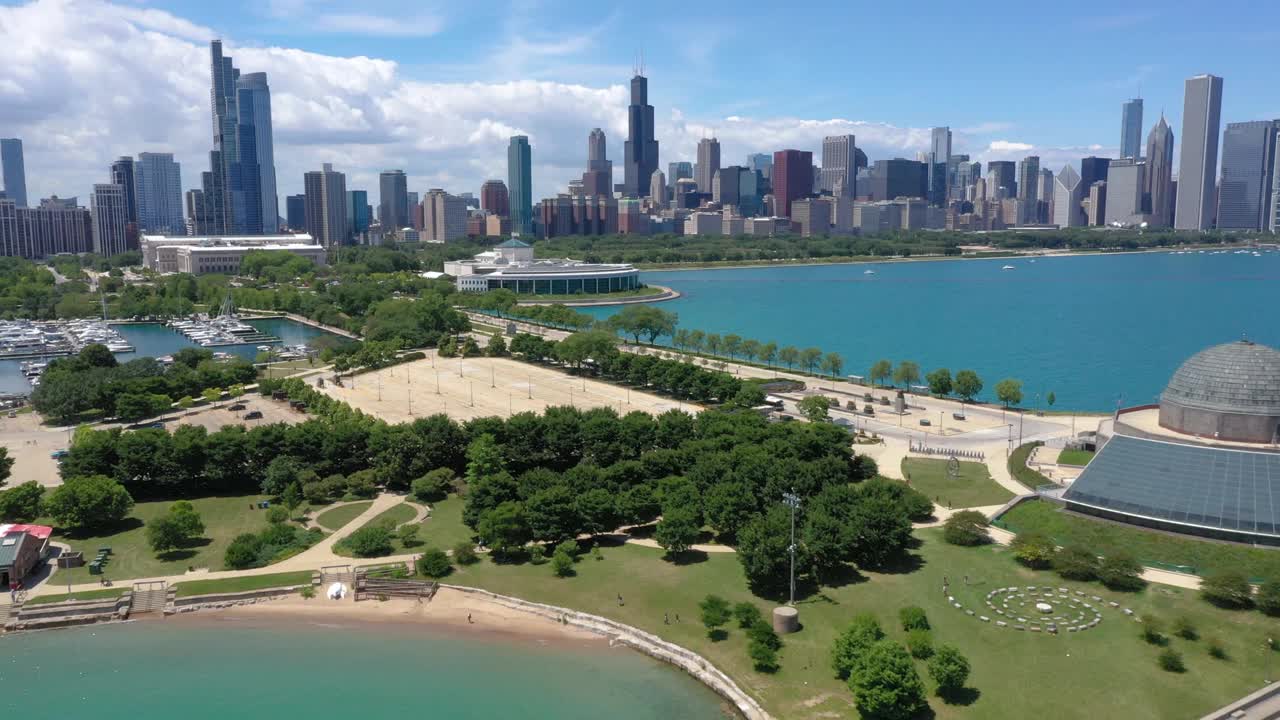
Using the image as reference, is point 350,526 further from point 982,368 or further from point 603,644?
point 982,368

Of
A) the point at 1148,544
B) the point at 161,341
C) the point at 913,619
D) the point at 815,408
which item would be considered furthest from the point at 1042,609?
the point at 161,341

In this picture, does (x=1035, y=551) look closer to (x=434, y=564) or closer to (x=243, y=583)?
(x=434, y=564)

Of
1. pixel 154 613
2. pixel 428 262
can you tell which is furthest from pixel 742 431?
pixel 428 262

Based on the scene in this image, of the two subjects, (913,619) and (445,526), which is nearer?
(913,619)

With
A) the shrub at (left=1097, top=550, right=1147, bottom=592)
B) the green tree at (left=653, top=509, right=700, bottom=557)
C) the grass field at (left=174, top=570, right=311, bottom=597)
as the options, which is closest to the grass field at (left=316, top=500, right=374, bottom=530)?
the grass field at (left=174, top=570, right=311, bottom=597)

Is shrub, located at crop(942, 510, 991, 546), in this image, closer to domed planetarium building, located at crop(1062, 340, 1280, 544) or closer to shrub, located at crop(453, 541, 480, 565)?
domed planetarium building, located at crop(1062, 340, 1280, 544)

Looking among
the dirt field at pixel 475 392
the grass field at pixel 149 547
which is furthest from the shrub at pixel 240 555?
the dirt field at pixel 475 392
